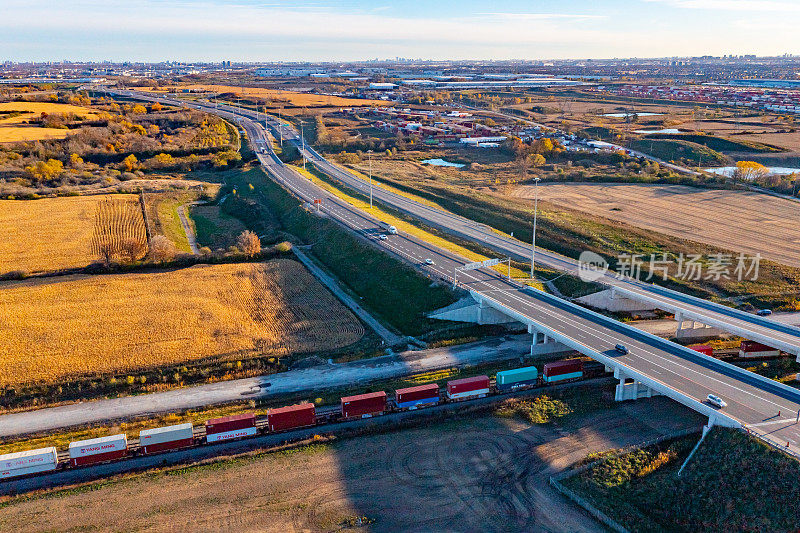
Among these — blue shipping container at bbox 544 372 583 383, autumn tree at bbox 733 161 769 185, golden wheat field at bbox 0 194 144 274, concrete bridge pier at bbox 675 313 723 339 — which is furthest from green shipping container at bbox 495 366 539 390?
autumn tree at bbox 733 161 769 185

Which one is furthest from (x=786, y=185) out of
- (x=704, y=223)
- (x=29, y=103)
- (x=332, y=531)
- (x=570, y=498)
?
(x=29, y=103)

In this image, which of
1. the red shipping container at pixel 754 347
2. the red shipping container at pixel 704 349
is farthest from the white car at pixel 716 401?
the red shipping container at pixel 754 347

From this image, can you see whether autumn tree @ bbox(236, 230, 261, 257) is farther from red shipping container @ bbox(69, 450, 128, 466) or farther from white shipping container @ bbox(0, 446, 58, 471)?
white shipping container @ bbox(0, 446, 58, 471)

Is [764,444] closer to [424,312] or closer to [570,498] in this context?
[570,498]

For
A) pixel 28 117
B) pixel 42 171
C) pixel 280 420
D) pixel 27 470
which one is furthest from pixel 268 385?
pixel 28 117

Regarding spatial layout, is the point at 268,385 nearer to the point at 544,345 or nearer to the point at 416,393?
the point at 416,393
